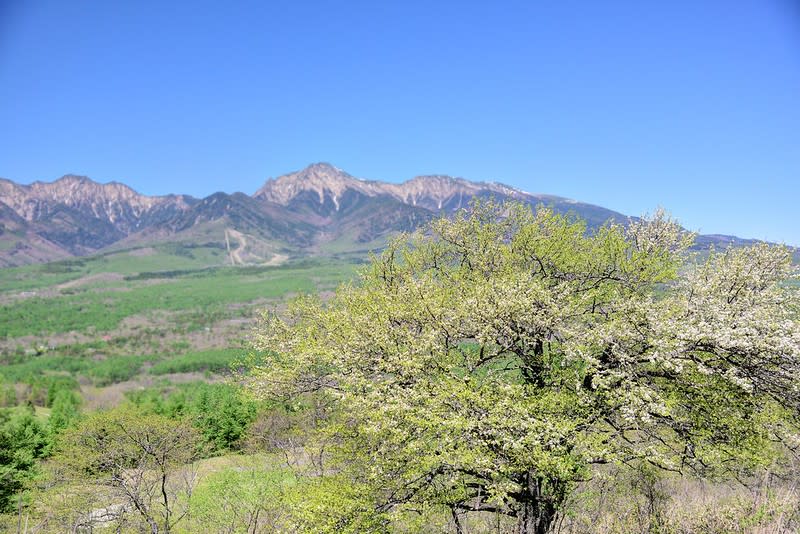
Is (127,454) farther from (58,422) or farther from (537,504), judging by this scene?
(58,422)

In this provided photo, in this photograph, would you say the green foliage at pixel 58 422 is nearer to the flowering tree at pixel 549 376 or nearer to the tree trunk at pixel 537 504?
the flowering tree at pixel 549 376

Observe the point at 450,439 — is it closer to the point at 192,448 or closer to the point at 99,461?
the point at 99,461

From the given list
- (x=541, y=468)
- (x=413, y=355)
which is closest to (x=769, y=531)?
(x=541, y=468)

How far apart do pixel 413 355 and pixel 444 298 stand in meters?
3.28

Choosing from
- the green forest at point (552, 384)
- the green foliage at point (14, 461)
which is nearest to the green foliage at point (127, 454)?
the green forest at point (552, 384)

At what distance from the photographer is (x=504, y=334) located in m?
18.8

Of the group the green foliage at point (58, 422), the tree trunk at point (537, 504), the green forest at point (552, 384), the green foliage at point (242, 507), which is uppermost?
the green forest at point (552, 384)

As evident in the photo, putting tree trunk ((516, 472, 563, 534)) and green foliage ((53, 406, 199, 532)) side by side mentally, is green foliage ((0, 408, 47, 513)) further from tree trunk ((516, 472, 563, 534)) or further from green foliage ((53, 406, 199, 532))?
tree trunk ((516, 472, 563, 534))

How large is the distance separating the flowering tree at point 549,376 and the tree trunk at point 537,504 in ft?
0.26

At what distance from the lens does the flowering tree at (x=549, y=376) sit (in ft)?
50.3

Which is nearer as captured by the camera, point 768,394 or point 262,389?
point 768,394

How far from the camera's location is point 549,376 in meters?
19.0

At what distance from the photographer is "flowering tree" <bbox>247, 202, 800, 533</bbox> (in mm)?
15344

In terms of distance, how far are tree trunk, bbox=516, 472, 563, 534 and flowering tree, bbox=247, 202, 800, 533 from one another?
0.08 m
